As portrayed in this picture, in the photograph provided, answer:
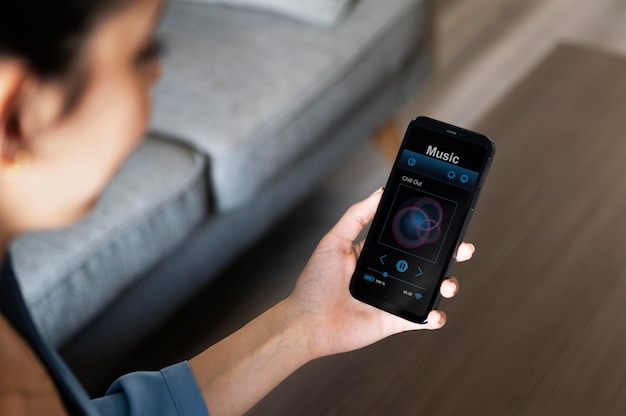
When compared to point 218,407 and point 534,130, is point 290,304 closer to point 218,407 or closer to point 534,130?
point 218,407

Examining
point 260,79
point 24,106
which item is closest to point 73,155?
point 24,106

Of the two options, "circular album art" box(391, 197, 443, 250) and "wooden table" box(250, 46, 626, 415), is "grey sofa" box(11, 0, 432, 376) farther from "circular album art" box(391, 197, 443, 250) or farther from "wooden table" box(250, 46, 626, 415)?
"circular album art" box(391, 197, 443, 250)

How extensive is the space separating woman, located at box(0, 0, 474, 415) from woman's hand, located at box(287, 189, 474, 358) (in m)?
0.04

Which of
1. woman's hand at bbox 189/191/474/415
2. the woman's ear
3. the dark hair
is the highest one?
the dark hair

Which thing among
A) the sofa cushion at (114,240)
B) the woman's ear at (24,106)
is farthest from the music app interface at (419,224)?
the sofa cushion at (114,240)

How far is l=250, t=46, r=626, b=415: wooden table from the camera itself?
0.80 m

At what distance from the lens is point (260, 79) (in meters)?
1.48

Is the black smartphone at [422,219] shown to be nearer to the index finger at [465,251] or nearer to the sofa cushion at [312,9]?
the index finger at [465,251]

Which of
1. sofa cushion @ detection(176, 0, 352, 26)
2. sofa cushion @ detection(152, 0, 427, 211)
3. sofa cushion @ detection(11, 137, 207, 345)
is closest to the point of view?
sofa cushion @ detection(11, 137, 207, 345)

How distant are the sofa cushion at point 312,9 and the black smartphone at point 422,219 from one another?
82 centimetres

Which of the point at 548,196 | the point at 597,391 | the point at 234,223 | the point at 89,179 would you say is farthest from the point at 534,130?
the point at 89,179

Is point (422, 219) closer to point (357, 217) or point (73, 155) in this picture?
point (357, 217)

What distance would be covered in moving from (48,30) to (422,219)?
0.44 meters

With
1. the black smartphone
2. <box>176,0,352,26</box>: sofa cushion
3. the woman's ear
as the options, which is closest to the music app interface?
the black smartphone
